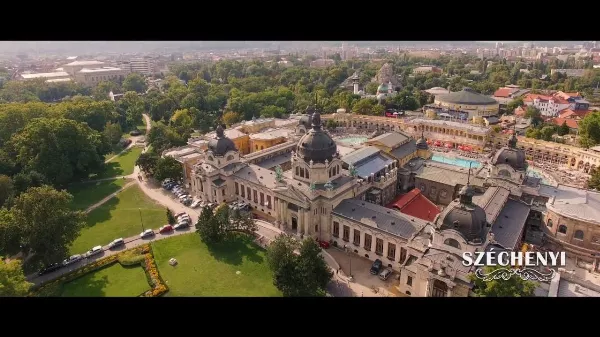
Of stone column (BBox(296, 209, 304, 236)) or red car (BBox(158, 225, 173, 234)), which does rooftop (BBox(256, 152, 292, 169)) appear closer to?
stone column (BBox(296, 209, 304, 236))

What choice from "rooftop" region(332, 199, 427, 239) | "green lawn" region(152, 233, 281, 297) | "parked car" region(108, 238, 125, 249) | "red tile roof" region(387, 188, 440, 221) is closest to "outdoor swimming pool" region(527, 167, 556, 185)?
"red tile roof" region(387, 188, 440, 221)

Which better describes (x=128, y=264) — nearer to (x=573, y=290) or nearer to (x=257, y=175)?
(x=257, y=175)

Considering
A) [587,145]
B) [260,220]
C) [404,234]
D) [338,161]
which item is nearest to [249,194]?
[260,220]

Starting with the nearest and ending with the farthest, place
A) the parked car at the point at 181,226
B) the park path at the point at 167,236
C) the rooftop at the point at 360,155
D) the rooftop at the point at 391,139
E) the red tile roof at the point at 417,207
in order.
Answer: the park path at the point at 167,236, the red tile roof at the point at 417,207, the parked car at the point at 181,226, the rooftop at the point at 360,155, the rooftop at the point at 391,139

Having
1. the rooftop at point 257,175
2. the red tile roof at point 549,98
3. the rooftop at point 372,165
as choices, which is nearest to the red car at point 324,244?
the rooftop at point 257,175

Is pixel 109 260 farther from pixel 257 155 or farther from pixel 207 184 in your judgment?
pixel 257 155

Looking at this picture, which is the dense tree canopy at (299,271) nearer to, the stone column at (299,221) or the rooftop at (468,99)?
the stone column at (299,221)

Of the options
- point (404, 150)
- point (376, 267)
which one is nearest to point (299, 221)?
point (376, 267)
